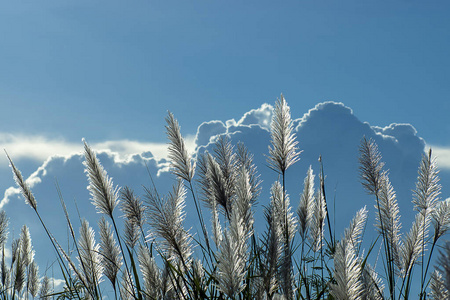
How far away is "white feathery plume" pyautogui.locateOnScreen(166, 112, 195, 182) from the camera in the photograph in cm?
245

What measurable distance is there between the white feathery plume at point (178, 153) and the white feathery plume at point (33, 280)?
2.36m

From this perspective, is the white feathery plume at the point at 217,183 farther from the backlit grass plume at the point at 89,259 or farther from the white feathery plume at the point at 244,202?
the backlit grass plume at the point at 89,259

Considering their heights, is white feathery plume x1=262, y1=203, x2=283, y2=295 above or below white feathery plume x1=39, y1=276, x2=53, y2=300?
below

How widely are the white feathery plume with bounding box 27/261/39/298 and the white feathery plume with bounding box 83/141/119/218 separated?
1970 mm

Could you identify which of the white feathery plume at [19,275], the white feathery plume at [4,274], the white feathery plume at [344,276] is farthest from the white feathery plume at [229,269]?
the white feathery plume at [4,274]

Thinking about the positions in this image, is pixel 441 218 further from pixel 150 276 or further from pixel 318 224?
pixel 150 276

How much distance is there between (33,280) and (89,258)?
182cm

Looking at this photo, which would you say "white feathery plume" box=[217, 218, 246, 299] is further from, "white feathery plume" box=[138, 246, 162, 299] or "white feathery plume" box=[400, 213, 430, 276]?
"white feathery plume" box=[400, 213, 430, 276]

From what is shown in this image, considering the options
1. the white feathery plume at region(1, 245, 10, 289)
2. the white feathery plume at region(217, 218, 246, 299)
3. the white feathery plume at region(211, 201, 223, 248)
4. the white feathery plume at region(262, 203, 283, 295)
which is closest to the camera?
the white feathery plume at region(217, 218, 246, 299)

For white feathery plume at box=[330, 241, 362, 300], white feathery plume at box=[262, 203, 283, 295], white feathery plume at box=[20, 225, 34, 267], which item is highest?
white feathery plume at box=[20, 225, 34, 267]

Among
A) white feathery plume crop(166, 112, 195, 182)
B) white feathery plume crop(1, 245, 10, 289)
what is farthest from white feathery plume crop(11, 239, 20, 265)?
white feathery plume crop(166, 112, 195, 182)

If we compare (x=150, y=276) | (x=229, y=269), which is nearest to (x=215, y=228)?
(x=150, y=276)

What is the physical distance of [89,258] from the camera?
2.66 metres

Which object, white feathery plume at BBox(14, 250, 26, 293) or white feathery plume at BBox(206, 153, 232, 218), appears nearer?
white feathery plume at BBox(206, 153, 232, 218)
